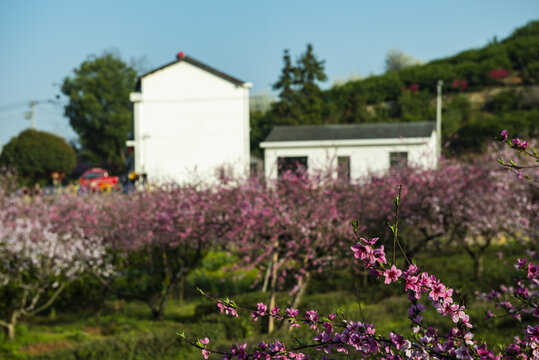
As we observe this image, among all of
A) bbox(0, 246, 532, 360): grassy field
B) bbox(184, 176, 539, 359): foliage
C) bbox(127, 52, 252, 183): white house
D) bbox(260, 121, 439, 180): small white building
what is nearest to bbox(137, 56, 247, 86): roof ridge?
bbox(127, 52, 252, 183): white house

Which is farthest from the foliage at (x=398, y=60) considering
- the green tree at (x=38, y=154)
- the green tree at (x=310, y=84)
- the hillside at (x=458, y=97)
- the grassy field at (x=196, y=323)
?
the grassy field at (x=196, y=323)

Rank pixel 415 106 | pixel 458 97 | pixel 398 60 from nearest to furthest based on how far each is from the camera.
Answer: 1. pixel 415 106
2. pixel 458 97
3. pixel 398 60

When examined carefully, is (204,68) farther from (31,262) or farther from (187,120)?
(31,262)

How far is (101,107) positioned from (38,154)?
15083 millimetres

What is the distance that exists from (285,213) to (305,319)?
7.54m

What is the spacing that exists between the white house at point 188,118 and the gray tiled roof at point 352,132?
4013mm

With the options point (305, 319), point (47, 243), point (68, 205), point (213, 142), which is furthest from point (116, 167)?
point (305, 319)

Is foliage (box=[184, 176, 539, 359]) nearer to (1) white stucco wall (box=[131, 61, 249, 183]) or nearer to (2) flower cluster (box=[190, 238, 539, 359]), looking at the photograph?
(2) flower cluster (box=[190, 238, 539, 359])

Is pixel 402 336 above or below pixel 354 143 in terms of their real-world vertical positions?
below

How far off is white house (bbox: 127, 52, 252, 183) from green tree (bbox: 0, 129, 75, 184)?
15892mm

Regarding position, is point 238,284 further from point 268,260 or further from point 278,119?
point 278,119

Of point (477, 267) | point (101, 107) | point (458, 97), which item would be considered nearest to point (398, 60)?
point (458, 97)

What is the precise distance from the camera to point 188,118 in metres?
37.2

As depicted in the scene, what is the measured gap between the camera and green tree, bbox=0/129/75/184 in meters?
Answer: 47.7
